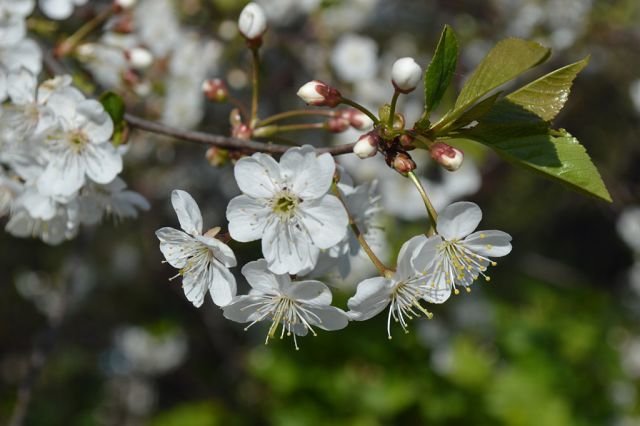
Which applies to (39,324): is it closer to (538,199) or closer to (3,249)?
(3,249)

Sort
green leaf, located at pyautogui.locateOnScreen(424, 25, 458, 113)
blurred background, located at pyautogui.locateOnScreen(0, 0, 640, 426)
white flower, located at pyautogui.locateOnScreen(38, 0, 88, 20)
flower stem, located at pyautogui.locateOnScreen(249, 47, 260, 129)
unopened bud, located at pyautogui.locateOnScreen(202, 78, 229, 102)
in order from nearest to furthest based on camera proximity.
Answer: green leaf, located at pyautogui.locateOnScreen(424, 25, 458, 113)
flower stem, located at pyautogui.locateOnScreen(249, 47, 260, 129)
unopened bud, located at pyautogui.locateOnScreen(202, 78, 229, 102)
white flower, located at pyautogui.locateOnScreen(38, 0, 88, 20)
blurred background, located at pyautogui.locateOnScreen(0, 0, 640, 426)

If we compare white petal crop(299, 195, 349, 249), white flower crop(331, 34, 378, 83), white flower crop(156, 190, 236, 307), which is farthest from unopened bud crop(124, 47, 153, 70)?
white flower crop(331, 34, 378, 83)

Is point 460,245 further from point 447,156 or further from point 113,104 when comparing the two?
point 113,104

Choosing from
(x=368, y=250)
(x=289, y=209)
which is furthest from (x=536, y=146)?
(x=289, y=209)

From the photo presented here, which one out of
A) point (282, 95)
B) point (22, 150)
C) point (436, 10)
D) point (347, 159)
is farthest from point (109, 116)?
point (436, 10)

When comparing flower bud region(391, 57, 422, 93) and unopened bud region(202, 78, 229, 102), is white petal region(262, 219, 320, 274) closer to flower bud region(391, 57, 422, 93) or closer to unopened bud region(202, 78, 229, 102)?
flower bud region(391, 57, 422, 93)

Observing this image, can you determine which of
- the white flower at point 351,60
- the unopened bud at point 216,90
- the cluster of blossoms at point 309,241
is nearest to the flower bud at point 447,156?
the cluster of blossoms at point 309,241
